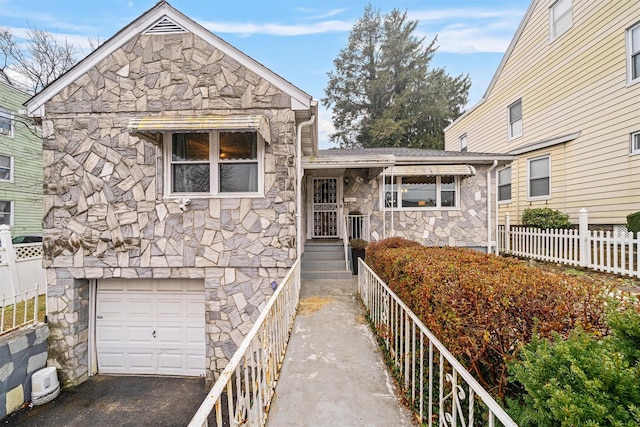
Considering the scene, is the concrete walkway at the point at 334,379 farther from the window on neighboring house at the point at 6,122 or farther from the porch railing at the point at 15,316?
the window on neighboring house at the point at 6,122

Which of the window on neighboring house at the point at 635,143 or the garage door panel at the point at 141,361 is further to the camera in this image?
the window on neighboring house at the point at 635,143

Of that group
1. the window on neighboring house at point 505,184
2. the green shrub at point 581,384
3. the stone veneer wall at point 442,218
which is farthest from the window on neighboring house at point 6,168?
the window on neighboring house at point 505,184

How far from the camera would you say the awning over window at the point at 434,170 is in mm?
8680

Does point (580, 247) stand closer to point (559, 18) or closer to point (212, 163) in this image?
point (559, 18)

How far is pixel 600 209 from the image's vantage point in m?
8.07

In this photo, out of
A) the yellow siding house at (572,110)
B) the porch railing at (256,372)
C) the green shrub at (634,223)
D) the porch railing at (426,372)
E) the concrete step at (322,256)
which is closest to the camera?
the porch railing at (256,372)

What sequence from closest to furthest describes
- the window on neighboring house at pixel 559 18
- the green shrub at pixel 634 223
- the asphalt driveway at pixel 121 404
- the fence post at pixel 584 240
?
the asphalt driveway at pixel 121 404
the green shrub at pixel 634 223
the fence post at pixel 584 240
the window on neighboring house at pixel 559 18

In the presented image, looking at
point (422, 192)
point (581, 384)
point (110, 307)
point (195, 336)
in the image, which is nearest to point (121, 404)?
point (195, 336)

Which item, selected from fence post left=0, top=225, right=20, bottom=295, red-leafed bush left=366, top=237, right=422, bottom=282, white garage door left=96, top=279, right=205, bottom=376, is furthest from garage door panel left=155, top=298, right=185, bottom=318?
fence post left=0, top=225, right=20, bottom=295

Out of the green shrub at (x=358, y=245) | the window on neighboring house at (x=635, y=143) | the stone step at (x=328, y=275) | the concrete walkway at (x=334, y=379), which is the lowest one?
the concrete walkway at (x=334, y=379)

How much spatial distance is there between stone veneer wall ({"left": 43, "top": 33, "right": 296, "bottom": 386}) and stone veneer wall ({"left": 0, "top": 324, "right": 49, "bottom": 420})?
0.72 feet

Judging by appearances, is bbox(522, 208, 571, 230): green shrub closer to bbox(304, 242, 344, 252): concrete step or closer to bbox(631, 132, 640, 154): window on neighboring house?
bbox(631, 132, 640, 154): window on neighboring house

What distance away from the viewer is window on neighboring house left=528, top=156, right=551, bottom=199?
9734 mm

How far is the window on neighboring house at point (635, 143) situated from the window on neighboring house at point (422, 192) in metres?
4.26
